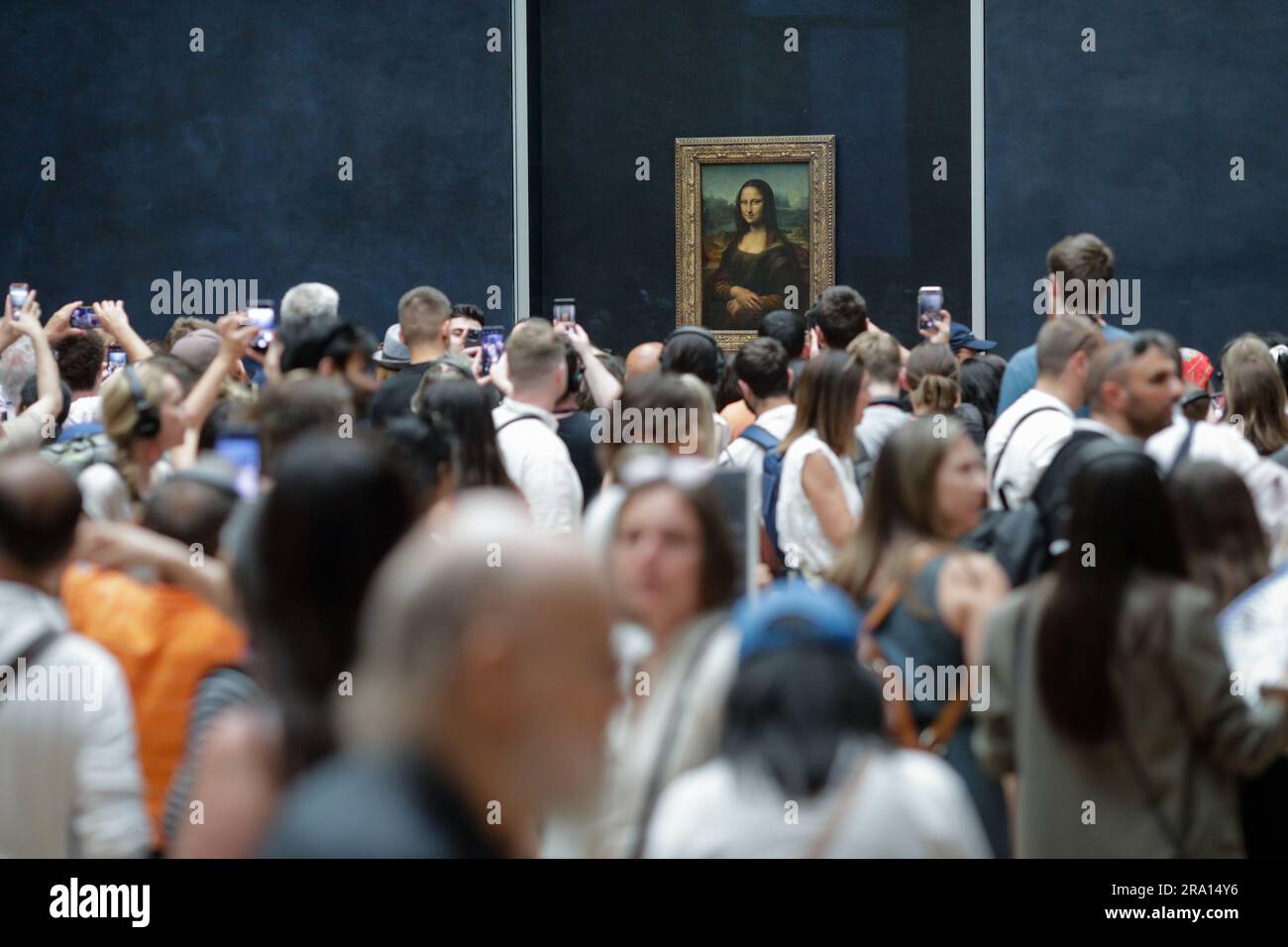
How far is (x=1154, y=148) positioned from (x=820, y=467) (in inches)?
371

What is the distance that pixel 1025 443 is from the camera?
6.32m

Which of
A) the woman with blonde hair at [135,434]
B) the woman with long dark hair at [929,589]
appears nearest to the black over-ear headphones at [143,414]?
the woman with blonde hair at [135,434]

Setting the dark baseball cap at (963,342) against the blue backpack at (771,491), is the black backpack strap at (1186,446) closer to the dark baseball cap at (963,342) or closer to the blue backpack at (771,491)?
the blue backpack at (771,491)

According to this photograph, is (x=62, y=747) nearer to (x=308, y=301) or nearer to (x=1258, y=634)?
(x=1258, y=634)

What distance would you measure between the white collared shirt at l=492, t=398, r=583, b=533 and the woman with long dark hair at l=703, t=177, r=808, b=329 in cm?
920

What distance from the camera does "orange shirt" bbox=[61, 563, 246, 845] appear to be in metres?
3.86

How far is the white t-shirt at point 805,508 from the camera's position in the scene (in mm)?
6145

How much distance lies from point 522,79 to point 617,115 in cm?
110

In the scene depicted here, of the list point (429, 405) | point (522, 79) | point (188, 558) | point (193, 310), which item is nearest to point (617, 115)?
point (522, 79)

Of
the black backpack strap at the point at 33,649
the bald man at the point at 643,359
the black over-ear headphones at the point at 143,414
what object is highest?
the bald man at the point at 643,359

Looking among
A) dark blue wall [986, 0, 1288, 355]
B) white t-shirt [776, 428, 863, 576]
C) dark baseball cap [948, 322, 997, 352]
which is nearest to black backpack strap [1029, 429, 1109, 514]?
white t-shirt [776, 428, 863, 576]
